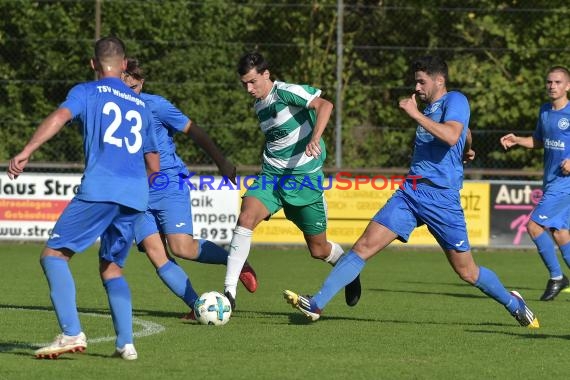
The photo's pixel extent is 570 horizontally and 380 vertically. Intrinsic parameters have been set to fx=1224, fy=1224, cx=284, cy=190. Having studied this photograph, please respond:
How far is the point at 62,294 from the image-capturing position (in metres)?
6.67

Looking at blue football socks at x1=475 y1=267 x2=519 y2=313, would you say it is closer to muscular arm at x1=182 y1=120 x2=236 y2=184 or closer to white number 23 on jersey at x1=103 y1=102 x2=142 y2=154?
muscular arm at x1=182 y1=120 x2=236 y2=184

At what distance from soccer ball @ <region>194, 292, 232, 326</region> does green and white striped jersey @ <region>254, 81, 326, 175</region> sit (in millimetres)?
1358

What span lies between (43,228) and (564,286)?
908cm

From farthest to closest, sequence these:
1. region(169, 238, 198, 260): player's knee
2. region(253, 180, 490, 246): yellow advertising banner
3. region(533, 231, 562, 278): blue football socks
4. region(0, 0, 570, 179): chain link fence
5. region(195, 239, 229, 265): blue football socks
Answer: region(0, 0, 570, 179): chain link fence → region(253, 180, 490, 246): yellow advertising banner → region(533, 231, 562, 278): blue football socks → region(195, 239, 229, 265): blue football socks → region(169, 238, 198, 260): player's knee

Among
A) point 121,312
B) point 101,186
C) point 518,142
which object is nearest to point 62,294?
point 121,312

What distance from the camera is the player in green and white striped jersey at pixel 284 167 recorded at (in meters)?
9.45

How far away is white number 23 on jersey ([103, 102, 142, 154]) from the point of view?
21.8 ft

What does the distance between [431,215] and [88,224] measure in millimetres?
2878

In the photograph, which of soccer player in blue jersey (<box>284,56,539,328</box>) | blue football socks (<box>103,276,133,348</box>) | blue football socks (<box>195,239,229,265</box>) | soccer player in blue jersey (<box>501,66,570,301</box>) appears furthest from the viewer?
soccer player in blue jersey (<box>501,66,570,301</box>)

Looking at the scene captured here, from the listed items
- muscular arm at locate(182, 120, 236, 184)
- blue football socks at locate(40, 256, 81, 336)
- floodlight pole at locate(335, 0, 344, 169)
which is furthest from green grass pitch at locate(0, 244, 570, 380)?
floodlight pole at locate(335, 0, 344, 169)

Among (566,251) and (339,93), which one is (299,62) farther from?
(566,251)

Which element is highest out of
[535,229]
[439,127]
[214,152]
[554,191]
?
[439,127]

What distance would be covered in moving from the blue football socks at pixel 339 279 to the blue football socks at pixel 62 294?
2.41 metres

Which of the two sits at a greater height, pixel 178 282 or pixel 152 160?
pixel 152 160
